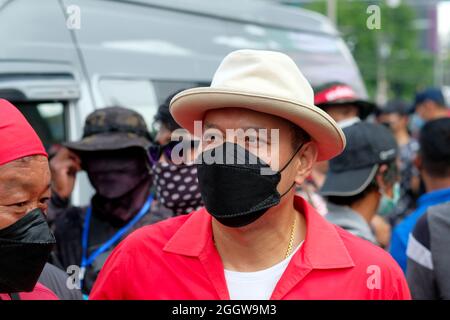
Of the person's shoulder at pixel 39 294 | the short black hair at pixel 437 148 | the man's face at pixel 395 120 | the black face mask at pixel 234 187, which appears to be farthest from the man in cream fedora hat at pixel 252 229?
the man's face at pixel 395 120

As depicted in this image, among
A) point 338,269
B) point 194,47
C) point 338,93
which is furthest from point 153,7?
point 338,269

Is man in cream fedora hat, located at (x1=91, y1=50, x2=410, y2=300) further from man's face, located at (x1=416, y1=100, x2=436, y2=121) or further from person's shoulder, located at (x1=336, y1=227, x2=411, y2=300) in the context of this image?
man's face, located at (x1=416, y1=100, x2=436, y2=121)

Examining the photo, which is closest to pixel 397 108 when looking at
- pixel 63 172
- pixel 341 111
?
pixel 341 111

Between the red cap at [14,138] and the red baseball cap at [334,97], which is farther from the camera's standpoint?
the red baseball cap at [334,97]

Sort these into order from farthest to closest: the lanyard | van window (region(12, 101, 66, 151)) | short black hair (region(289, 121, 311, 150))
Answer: van window (region(12, 101, 66, 151)), the lanyard, short black hair (region(289, 121, 311, 150))

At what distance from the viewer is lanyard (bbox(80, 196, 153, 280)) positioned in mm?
3143

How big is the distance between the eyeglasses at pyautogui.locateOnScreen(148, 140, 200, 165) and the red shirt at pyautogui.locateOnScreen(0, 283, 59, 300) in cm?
111

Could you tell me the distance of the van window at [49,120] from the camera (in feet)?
13.1

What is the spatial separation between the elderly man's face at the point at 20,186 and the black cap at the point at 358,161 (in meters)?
1.47

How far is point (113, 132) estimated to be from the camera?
11.1 ft

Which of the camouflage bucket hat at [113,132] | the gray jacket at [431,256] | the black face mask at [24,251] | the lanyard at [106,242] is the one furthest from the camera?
the camouflage bucket hat at [113,132]

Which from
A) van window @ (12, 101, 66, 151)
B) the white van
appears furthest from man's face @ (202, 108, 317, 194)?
van window @ (12, 101, 66, 151)

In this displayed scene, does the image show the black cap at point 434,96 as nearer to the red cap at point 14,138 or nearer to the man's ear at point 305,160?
the man's ear at point 305,160

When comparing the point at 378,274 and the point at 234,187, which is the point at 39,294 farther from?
the point at 378,274
